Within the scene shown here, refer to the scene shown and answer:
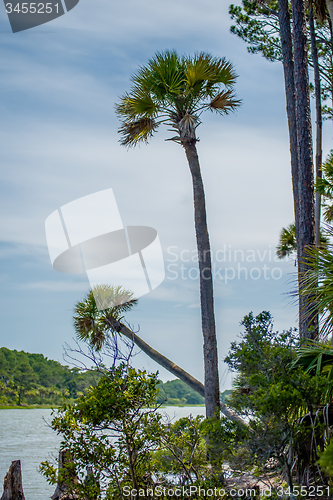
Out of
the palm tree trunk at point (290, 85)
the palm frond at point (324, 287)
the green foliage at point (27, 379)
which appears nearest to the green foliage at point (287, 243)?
the palm tree trunk at point (290, 85)

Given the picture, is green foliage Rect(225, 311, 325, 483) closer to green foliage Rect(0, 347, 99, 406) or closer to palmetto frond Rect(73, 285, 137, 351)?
palmetto frond Rect(73, 285, 137, 351)

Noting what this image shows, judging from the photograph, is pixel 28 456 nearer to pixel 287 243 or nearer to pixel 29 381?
pixel 287 243

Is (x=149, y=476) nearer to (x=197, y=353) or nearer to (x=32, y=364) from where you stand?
(x=197, y=353)

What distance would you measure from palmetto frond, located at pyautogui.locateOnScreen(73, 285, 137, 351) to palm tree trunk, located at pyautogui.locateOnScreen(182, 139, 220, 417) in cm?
521

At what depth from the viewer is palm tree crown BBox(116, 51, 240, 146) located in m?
8.84

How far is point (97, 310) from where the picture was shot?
1296cm

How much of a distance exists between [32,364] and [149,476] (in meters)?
39.3

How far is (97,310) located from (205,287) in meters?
5.44

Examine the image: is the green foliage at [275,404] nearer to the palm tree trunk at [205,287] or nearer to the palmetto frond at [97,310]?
the palm tree trunk at [205,287]

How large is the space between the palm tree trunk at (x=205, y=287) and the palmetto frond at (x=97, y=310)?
5.21m

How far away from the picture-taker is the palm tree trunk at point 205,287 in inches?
314

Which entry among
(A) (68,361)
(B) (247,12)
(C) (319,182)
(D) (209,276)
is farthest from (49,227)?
(B) (247,12)

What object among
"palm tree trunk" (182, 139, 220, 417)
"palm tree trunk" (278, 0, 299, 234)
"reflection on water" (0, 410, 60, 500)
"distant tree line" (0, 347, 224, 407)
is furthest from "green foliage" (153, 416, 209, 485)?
"distant tree line" (0, 347, 224, 407)

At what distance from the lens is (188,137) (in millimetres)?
9055
